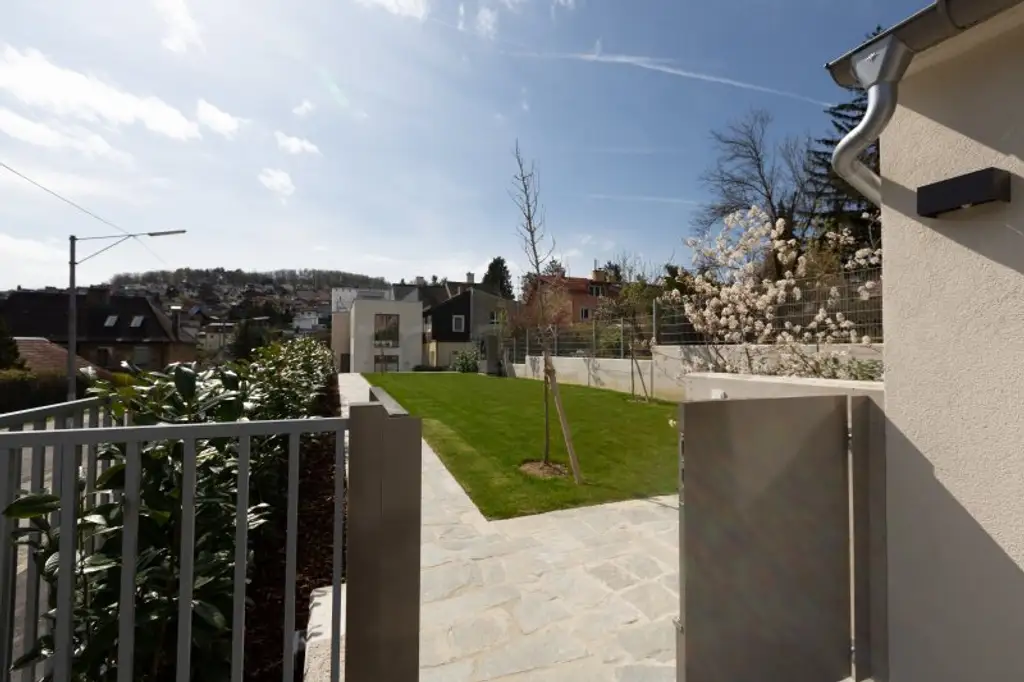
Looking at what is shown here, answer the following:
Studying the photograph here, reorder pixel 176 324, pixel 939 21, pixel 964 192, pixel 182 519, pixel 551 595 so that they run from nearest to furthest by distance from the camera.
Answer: pixel 182 519 → pixel 939 21 → pixel 964 192 → pixel 551 595 → pixel 176 324

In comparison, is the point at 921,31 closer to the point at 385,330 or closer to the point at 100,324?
the point at 385,330

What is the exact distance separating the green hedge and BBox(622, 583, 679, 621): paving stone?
22138 millimetres

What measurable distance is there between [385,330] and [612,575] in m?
35.5

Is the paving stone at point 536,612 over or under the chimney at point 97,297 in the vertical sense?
under

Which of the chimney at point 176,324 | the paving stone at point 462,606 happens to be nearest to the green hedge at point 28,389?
the paving stone at point 462,606

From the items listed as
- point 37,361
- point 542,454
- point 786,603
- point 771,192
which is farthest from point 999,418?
point 37,361

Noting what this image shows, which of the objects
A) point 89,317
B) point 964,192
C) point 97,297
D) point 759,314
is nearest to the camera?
point 964,192

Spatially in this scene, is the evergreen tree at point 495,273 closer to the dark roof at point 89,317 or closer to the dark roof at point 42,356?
the dark roof at point 89,317

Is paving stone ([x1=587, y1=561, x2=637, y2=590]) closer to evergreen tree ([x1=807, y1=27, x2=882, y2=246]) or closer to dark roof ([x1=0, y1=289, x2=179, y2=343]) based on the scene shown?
evergreen tree ([x1=807, y1=27, x2=882, y2=246])

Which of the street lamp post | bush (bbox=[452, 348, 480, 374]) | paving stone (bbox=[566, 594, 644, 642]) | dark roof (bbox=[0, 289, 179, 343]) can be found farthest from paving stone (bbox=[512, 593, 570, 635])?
dark roof (bbox=[0, 289, 179, 343])

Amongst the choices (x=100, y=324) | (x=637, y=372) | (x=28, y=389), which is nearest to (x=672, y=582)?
(x=637, y=372)

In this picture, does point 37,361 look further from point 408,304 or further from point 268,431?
point 268,431

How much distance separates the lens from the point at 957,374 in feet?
7.37

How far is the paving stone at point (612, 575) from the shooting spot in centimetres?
358
